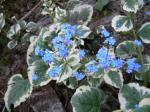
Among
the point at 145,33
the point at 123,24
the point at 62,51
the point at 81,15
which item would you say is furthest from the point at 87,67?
the point at 81,15

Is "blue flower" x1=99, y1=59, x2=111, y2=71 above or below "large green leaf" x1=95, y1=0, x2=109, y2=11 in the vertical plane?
below

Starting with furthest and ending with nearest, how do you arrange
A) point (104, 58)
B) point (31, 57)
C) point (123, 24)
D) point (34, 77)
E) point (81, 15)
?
point (81, 15), point (31, 57), point (123, 24), point (34, 77), point (104, 58)

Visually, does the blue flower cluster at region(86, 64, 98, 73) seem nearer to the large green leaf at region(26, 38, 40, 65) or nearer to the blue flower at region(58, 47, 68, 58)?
the blue flower at region(58, 47, 68, 58)

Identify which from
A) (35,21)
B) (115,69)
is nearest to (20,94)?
(115,69)

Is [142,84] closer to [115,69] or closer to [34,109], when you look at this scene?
[115,69]

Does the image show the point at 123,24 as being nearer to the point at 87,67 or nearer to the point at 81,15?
the point at 81,15

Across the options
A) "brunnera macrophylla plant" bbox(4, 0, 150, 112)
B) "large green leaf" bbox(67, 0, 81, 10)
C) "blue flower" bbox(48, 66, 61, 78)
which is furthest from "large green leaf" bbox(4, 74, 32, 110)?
"large green leaf" bbox(67, 0, 81, 10)
